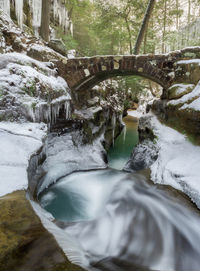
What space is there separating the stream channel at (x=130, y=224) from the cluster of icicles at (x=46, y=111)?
212cm

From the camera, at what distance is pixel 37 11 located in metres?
10.4

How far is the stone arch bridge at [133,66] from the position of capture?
6457 millimetres

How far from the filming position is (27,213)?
1.67 metres

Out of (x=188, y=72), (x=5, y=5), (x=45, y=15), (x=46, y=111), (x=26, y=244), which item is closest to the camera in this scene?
(x=26, y=244)

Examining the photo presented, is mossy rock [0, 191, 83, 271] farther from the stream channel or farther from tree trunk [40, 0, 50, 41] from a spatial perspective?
tree trunk [40, 0, 50, 41]

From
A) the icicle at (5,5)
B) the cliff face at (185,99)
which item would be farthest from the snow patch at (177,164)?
the icicle at (5,5)

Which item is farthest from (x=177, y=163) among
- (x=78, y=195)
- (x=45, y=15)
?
(x=45, y=15)

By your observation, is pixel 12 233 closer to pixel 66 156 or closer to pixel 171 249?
pixel 171 249

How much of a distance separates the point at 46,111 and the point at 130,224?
12.4ft

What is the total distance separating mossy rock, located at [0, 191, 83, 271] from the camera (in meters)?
1.21

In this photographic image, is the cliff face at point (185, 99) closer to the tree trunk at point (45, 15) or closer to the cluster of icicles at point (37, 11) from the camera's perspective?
the tree trunk at point (45, 15)

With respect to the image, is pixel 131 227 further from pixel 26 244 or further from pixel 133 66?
pixel 133 66

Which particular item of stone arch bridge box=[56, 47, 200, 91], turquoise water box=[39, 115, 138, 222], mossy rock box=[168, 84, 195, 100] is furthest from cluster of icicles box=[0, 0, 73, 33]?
turquoise water box=[39, 115, 138, 222]

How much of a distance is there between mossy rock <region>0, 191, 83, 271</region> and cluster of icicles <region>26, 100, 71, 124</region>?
2930mm
